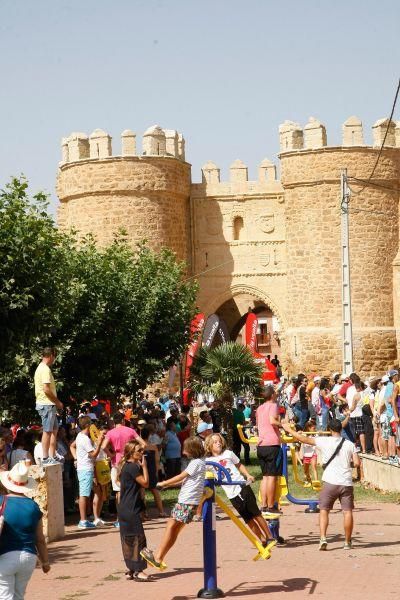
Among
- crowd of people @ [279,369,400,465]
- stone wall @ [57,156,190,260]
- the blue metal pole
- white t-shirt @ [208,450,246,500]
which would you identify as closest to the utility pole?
crowd of people @ [279,369,400,465]

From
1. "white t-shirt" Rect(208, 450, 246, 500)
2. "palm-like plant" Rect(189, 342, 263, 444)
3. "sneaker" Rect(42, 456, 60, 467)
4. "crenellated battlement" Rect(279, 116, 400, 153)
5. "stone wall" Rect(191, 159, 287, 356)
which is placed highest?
"crenellated battlement" Rect(279, 116, 400, 153)

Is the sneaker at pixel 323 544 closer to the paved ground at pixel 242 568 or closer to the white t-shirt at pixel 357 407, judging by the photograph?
the paved ground at pixel 242 568

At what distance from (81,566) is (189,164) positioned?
27392mm

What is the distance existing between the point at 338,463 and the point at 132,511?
7.29ft

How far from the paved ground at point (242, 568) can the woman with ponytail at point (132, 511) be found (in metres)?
0.18

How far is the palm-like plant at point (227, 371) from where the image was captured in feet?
88.6

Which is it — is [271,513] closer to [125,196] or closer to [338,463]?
[338,463]

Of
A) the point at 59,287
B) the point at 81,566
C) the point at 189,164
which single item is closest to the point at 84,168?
the point at 189,164

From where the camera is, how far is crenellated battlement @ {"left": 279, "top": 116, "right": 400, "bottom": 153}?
121 ft

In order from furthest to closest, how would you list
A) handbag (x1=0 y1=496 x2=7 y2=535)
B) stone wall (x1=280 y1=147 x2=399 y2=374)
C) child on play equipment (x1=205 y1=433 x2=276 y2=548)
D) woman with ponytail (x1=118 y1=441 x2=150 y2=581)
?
stone wall (x1=280 y1=147 x2=399 y2=374) < child on play equipment (x1=205 y1=433 x2=276 y2=548) < woman with ponytail (x1=118 y1=441 x2=150 y2=581) < handbag (x1=0 y1=496 x2=7 y2=535)

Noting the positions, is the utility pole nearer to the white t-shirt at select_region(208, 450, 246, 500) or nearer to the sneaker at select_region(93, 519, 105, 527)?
the sneaker at select_region(93, 519, 105, 527)

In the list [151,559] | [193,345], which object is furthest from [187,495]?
[193,345]

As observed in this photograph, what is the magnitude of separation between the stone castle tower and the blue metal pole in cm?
2564

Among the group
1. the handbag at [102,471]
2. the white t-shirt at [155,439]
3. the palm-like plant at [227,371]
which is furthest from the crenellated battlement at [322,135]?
the handbag at [102,471]
